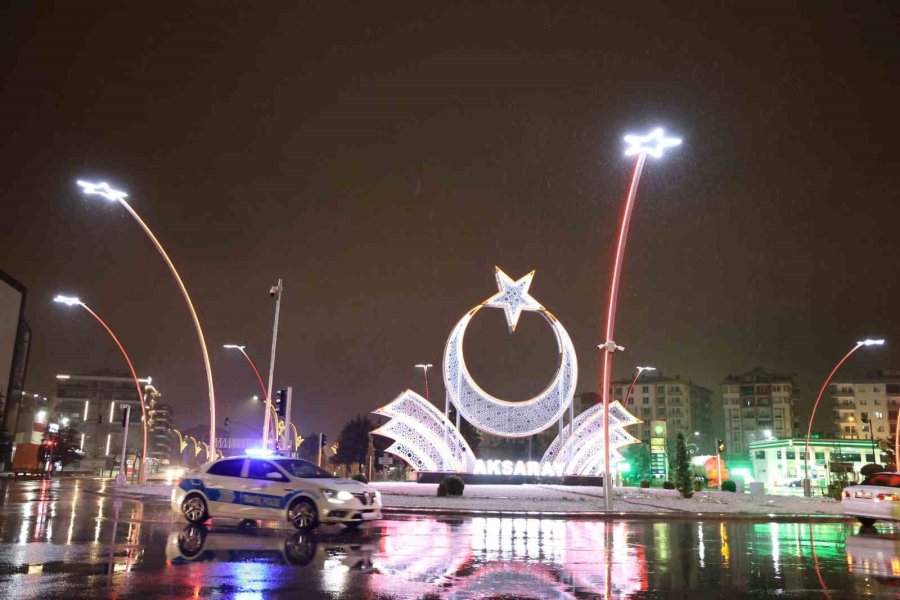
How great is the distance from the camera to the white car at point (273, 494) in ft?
48.8

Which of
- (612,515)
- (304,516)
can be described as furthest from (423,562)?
(612,515)

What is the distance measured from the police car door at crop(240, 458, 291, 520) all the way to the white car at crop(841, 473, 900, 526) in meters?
15.4

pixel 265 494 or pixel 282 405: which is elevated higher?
pixel 282 405

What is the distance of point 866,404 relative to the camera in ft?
438

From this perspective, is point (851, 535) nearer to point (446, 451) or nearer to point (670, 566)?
point (670, 566)

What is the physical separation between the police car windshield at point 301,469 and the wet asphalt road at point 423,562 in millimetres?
1178

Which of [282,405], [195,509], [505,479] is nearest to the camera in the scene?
[195,509]

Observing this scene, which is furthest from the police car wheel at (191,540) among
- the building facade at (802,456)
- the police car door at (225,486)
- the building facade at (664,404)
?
the building facade at (664,404)

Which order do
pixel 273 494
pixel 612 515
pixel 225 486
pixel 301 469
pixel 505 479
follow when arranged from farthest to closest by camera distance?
pixel 505 479
pixel 612 515
pixel 301 469
pixel 225 486
pixel 273 494

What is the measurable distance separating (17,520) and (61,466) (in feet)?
277

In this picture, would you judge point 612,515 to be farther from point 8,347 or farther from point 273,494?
point 8,347

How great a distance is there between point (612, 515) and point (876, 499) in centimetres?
736

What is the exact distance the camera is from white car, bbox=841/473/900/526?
19234 mm

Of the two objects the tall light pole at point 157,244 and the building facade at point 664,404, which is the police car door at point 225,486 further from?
the building facade at point 664,404
